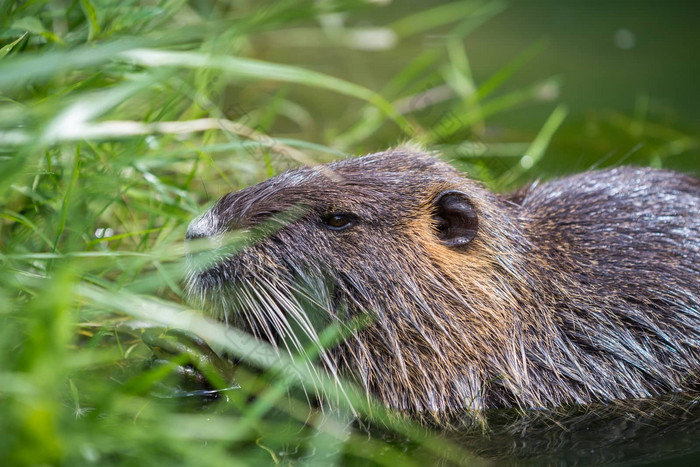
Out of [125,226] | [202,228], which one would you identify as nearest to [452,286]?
[202,228]

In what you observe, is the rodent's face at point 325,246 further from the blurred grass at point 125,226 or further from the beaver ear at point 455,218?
the blurred grass at point 125,226

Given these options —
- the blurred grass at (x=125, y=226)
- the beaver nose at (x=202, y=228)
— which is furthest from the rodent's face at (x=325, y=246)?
the blurred grass at (x=125, y=226)

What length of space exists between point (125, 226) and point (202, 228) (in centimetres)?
96

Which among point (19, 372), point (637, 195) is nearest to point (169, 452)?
point (19, 372)

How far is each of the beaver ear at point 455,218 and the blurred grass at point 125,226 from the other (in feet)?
1.96

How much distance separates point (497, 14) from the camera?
8.34m

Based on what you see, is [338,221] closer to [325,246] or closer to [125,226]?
[325,246]

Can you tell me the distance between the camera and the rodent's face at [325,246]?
2.64 m

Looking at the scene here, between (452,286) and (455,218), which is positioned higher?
(455,218)

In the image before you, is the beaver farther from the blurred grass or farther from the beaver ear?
the blurred grass

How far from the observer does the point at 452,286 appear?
9.22 ft

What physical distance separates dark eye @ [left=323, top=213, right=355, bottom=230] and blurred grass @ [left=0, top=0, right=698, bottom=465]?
0.45m

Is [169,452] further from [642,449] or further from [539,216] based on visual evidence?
[539,216]

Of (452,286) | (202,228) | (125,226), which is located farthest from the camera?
(125,226)
